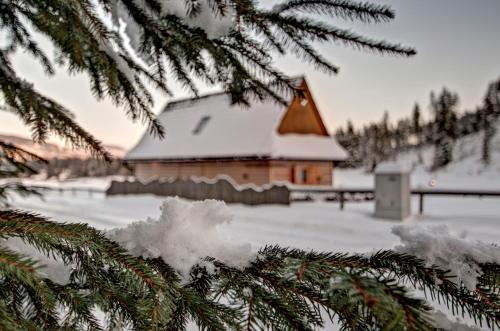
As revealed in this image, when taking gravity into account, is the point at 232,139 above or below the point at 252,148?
above

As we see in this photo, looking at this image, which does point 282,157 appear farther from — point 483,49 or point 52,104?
point 52,104

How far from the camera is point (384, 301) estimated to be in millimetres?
623

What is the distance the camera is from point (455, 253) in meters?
0.92

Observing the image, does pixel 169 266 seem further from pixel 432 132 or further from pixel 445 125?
pixel 432 132

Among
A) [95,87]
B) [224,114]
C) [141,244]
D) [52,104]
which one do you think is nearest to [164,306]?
[141,244]

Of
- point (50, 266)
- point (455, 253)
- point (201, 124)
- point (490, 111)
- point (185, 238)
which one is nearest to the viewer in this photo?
point (455, 253)

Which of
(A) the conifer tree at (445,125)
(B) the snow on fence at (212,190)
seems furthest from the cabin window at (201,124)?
(A) the conifer tree at (445,125)

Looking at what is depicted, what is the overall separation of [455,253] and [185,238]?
0.86m

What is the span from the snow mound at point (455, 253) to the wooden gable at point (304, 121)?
18299mm

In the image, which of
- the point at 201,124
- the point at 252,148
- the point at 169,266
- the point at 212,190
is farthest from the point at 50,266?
the point at 201,124

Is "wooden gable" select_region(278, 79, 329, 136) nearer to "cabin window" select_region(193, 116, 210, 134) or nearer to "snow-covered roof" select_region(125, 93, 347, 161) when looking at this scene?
"snow-covered roof" select_region(125, 93, 347, 161)

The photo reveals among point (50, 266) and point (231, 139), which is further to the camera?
point (231, 139)

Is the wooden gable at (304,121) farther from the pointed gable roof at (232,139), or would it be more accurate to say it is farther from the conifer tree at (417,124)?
the conifer tree at (417,124)

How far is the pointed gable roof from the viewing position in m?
18.1
